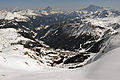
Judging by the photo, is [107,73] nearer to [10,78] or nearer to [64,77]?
[64,77]

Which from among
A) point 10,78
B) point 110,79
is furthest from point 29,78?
point 110,79

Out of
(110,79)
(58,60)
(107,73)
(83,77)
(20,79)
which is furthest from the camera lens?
(58,60)

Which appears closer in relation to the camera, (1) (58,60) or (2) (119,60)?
(2) (119,60)

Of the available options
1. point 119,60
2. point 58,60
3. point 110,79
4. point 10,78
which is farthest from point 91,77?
point 58,60

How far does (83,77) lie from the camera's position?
1773 cm

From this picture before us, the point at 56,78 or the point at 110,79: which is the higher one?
the point at 56,78

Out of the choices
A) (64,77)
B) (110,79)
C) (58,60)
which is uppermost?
(58,60)

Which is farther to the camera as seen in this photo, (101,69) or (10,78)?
(10,78)

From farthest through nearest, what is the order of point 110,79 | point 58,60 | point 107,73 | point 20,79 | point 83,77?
point 58,60
point 20,79
point 83,77
point 107,73
point 110,79

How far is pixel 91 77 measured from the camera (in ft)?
55.5

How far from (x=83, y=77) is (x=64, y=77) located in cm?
217

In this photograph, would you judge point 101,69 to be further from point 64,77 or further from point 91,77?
point 64,77

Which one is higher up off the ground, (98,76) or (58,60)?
(58,60)

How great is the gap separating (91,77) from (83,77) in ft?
3.62
